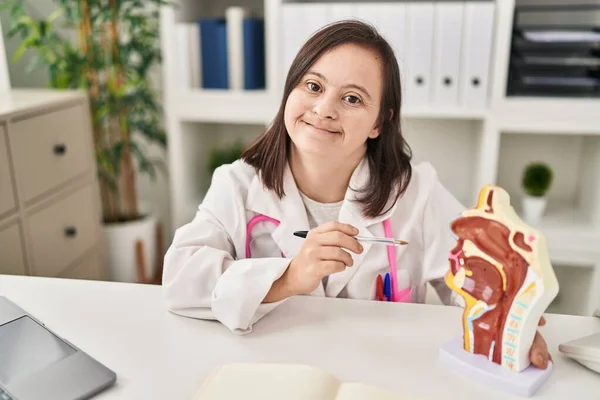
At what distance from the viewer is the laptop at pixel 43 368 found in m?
0.68

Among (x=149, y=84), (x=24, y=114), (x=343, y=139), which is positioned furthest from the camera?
(x=149, y=84)

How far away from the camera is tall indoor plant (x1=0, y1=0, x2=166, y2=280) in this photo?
210 cm

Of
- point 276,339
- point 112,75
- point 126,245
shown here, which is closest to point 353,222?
point 276,339

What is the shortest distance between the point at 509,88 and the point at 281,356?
157 centimetres

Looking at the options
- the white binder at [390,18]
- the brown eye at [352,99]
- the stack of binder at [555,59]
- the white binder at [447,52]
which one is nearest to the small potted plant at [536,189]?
the stack of binder at [555,59]

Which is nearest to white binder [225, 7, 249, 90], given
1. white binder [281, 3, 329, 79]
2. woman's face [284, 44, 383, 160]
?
white binder [281, 3, 329, 79]

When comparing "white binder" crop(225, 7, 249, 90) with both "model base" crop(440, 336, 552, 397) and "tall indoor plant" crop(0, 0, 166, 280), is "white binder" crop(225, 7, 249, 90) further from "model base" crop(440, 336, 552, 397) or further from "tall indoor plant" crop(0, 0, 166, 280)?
"model base" crop(440, 336, 552, 397)

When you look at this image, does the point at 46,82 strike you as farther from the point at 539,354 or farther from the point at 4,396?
the point at 539,354

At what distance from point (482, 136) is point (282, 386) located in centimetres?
156

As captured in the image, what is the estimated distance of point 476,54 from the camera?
6.13 feet

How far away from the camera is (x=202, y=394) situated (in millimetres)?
674

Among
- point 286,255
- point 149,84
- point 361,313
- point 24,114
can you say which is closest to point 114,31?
point 149,84

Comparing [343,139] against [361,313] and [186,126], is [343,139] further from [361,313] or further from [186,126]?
[186,126]

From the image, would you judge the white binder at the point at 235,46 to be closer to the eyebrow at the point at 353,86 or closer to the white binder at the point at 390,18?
the white binder at the point at 390,18
